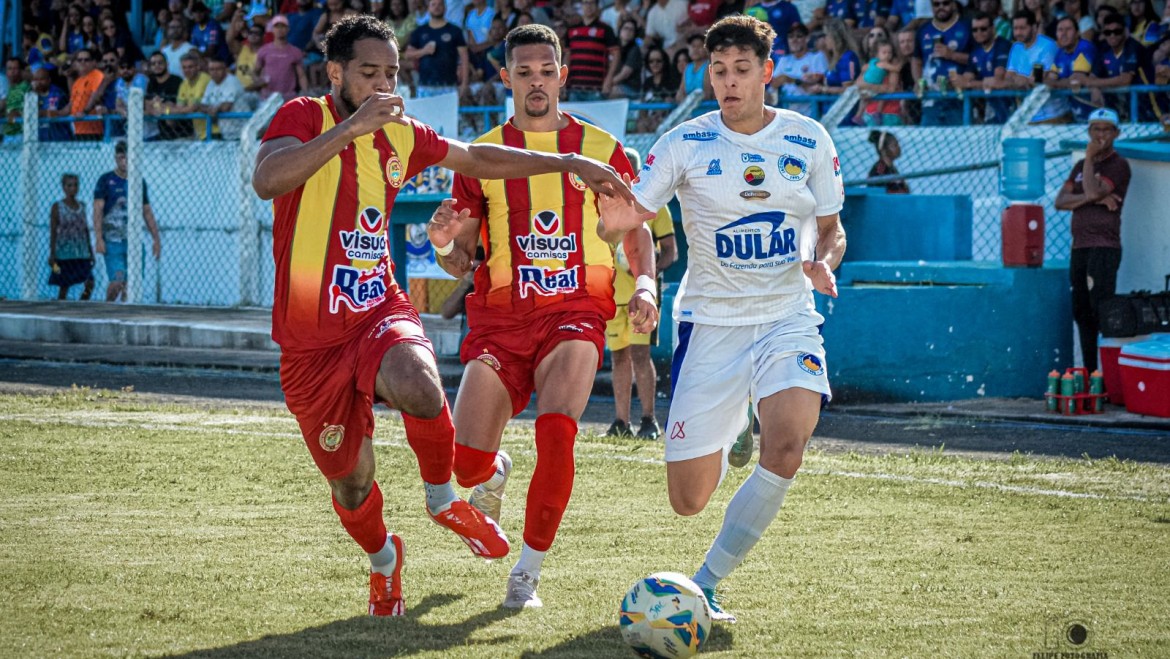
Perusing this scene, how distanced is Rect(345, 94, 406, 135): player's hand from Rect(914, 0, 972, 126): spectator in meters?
10.9

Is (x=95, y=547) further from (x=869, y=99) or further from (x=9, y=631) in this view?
(x=869, y=99)

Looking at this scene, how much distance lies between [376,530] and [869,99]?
11191 mm

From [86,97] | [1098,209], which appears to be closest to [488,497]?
[1098,209]

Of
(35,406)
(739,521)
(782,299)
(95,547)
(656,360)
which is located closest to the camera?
(739,521)

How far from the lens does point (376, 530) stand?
572cm

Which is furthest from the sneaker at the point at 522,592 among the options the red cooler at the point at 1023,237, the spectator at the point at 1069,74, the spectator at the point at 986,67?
the spectator at the point at 986,67

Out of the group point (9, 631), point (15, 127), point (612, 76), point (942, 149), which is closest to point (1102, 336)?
point (942, 149)

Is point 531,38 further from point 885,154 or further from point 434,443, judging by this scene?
point 885,154

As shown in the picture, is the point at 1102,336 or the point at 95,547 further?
the point at 1102,336

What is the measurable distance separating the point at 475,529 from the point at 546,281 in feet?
3.79

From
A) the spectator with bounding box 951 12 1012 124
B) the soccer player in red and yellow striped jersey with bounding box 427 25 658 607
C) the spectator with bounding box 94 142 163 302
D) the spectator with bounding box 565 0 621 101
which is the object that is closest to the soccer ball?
the soccer player in red and yellow striped jersey with bounding box 427 25 658 607

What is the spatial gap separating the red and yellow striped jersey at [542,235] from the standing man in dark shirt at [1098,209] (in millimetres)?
7412

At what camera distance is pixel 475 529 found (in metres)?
5.94

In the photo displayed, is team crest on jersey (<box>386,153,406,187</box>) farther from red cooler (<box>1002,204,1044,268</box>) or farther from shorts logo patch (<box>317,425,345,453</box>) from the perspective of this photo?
red cooler (<box>1002,204,1044,268</box>)
